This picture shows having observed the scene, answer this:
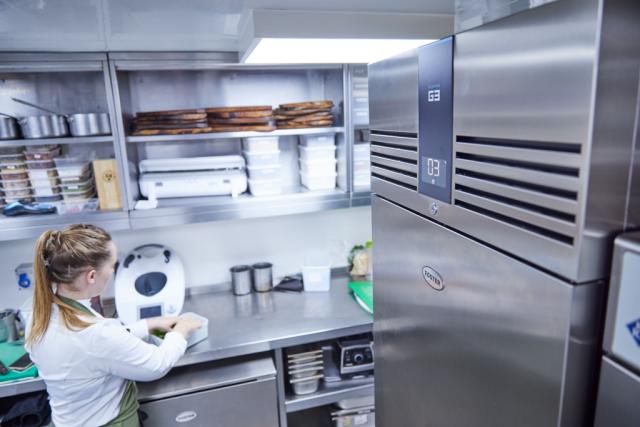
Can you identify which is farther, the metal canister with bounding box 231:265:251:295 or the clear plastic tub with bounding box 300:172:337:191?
A: the metal canister with bounding box 231:265:251:295

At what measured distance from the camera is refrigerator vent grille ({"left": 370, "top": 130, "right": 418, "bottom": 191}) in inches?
29.1

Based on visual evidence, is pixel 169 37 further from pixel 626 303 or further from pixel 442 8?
pixel 626 303

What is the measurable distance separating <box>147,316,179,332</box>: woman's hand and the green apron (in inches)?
9.3

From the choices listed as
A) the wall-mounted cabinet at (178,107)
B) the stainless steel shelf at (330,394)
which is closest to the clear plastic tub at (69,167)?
the wall-mounted cabinet at (178,107)

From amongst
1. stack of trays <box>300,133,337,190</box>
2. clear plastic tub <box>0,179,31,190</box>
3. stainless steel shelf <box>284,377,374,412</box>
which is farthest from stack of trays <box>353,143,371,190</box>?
clear plastic tub <box>0,179,31,190</box>

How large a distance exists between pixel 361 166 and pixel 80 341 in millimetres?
1416

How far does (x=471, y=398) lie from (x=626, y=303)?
303 mm

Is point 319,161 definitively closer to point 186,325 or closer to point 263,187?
point 263,187

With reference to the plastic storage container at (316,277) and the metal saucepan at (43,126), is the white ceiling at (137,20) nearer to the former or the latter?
the metal saucepan at (43,126)

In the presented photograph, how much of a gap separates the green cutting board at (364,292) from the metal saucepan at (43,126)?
1.55 metres

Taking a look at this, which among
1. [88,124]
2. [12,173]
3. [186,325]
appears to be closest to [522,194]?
[186,325]

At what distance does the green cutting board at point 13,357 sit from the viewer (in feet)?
5.42

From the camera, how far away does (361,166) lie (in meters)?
2.17

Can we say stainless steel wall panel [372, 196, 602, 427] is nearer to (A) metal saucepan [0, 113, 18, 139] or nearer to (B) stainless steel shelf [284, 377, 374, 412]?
(B) stainless steel shelf [284, 377, 374, 412]
